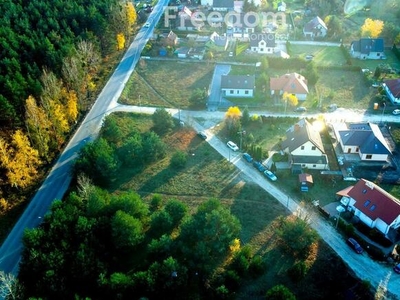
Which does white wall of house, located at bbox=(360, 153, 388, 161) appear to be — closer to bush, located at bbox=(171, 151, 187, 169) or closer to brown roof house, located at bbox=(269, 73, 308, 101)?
brown roof house, located at bbox=(269, 73, 308, 101)

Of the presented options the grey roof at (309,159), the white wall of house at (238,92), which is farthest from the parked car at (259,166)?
the white wall of house at (238,92)

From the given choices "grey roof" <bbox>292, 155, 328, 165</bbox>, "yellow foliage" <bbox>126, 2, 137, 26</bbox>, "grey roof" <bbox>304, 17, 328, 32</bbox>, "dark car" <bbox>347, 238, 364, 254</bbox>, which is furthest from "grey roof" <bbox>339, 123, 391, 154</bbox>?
"yellow foliage" <bbox>126, 2, 137, 26</bbox>

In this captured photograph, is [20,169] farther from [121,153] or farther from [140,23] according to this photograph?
[140,23]

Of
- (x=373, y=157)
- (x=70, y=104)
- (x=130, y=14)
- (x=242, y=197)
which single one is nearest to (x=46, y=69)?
(x=70, y=104)

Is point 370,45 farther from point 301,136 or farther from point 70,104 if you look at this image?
point 70,104

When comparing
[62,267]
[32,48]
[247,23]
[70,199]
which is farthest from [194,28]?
[62,267]

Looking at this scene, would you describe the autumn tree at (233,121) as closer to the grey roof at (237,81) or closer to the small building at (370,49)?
the grey roof at (237,81)

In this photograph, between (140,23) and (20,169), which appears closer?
(20,169)
